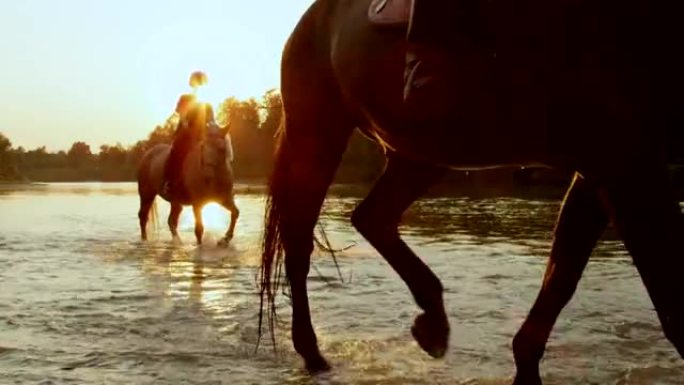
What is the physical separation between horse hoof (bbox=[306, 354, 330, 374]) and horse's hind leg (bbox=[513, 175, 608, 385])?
2.94 feet

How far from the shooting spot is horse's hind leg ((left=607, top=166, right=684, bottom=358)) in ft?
9.94

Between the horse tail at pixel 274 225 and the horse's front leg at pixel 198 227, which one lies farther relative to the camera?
the horse's front leg at pixel 198 227

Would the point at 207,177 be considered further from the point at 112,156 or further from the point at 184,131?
the point at 112,156

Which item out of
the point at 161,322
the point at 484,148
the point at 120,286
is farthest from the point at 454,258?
the point at 484,148

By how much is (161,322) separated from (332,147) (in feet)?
4.94

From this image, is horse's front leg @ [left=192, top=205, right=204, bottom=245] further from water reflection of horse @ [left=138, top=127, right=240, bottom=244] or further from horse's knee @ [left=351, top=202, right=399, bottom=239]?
horse's knee @ [left=351, top=202, right=399, bottom=239]

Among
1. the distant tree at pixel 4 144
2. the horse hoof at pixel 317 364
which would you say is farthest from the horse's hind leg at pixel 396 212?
the distant tree at pixel 4 144

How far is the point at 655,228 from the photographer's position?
304 cm

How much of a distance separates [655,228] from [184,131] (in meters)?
11.4

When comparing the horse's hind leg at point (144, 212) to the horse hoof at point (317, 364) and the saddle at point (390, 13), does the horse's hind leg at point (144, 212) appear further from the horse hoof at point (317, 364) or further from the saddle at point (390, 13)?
the saddle at point (390, 13)

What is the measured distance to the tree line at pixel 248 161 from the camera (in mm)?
29806

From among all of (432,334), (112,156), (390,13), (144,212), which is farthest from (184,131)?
(112,156)

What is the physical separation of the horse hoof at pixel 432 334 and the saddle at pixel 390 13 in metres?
1.55

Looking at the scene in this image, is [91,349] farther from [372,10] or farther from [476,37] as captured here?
[476,37]
